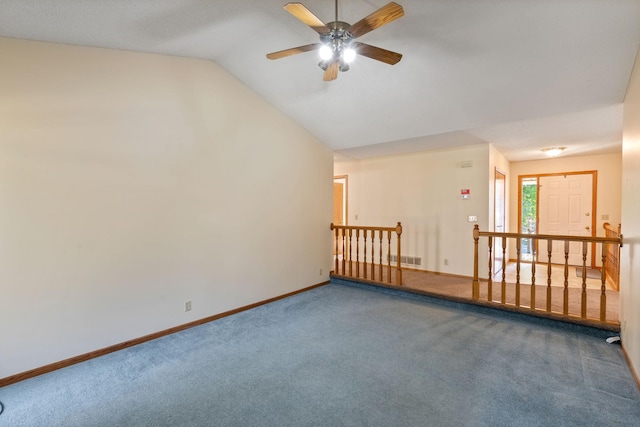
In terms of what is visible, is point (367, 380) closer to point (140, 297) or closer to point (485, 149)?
point (140, 297)

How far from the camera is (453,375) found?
7.86ft

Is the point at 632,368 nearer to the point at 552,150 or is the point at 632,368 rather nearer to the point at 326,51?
the point at 326,51

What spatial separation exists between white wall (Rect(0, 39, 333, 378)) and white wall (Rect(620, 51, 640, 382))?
3.73 m

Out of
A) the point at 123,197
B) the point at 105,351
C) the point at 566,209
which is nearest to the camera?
the point at 105,351

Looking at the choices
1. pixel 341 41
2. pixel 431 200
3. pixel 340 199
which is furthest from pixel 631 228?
pixel 340 199

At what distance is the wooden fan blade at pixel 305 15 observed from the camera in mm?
1859

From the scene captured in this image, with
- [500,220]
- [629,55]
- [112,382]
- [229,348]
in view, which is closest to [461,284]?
[500,220]

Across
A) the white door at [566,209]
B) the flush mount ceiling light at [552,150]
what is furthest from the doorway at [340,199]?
the white door at [566,209]

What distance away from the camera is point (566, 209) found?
634cm

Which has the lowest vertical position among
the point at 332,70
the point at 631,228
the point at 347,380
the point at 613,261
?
the point at 347,380

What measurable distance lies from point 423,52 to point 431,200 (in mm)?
3266

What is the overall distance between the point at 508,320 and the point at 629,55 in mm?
2808

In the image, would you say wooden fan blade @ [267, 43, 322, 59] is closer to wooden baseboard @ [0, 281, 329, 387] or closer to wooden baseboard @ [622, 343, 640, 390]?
wooden baseboard @ [0, 281, 329, 387]

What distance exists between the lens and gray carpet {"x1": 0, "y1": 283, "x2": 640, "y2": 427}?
76.8 inches
